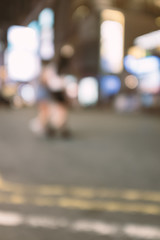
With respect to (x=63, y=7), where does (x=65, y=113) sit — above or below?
above

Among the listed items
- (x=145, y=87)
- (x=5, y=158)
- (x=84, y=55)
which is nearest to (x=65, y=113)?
(x=84, y=55)

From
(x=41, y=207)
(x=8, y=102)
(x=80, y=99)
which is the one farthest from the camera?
(x=80, y=99)

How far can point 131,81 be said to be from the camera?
6.26 metres

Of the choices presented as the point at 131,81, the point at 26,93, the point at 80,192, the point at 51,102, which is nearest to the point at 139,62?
the point at 80,192

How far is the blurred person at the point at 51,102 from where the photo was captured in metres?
2.53

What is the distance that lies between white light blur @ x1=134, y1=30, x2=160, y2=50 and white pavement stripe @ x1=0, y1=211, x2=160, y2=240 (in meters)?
0.56

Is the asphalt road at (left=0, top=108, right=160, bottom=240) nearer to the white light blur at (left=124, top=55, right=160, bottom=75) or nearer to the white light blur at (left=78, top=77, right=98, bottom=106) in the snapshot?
the white light blur at (left=124, top=55, right=160, bottom=75)

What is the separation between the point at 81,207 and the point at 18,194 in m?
0.28

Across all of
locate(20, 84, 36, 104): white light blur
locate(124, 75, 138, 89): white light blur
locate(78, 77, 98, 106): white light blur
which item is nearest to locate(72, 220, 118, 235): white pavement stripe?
locate(124, 75, 138, 89): white light blur

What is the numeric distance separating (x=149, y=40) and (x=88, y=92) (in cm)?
846

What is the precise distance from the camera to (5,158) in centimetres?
167

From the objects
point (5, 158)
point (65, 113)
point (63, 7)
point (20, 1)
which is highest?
point (65, 113)

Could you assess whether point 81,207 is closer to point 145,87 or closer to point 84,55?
point 84,55

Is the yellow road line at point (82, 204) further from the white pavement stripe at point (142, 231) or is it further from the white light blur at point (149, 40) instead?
the white light blur at point (149, 40)
